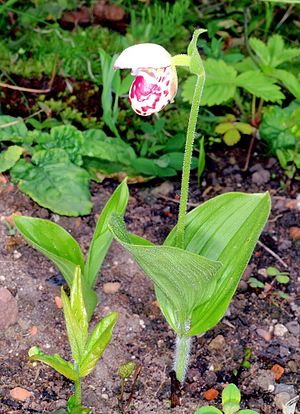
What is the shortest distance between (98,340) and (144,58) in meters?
0.63

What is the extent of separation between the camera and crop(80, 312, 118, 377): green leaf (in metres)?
1.61

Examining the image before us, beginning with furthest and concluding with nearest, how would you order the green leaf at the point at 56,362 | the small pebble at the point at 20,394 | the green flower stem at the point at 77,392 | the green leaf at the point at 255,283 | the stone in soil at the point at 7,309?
the green leaf at the point at 255,283
the stone in soil at the point at 7,309
the small pebble at the point at 20,394
the green flower stem at the point at 77,392
the green leaf at the point at 56,362

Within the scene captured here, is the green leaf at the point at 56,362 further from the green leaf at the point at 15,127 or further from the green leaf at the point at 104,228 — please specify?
the green leaf at the point at 15,127

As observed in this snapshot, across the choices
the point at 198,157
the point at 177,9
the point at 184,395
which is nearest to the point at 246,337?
the point at 184,395

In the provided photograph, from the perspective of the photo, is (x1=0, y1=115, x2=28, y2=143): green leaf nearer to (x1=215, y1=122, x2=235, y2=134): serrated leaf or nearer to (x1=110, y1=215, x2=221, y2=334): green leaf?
(x1=215, y1=122, x2=235, y2=134): serrated leaf

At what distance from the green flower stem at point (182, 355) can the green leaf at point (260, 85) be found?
92 centimetres

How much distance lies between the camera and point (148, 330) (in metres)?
2.01

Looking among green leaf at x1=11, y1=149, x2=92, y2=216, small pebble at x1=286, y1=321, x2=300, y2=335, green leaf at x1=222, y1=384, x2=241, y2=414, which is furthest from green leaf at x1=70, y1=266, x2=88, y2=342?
small pebble at x1=286, y1=321, x2=300, y2=335

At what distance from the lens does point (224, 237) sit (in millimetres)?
1754

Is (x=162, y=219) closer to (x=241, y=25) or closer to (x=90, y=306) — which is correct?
(x=90, y=306)

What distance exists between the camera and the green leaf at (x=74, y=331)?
1574mm

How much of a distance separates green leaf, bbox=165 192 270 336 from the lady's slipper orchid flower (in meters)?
0.37

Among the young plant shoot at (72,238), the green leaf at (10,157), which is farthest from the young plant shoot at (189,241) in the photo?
the green leaf at (10,157)

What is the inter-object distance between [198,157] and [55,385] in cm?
106
